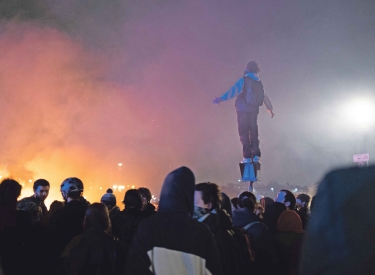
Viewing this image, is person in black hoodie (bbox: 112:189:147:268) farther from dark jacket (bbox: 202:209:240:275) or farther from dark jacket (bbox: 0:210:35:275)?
dark jacket (bbox: 202:209:240:275)

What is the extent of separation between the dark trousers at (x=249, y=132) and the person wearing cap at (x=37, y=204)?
8142 millimetres

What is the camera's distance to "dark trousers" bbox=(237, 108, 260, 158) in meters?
13.1

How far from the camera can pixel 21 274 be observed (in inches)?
164

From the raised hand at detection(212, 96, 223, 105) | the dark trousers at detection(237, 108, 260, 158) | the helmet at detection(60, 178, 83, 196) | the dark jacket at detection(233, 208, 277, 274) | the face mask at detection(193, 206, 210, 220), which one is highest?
the raised hand at detection(212, 96, 223, 105)

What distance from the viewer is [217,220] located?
3908mm

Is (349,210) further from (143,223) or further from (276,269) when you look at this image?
(276,269)

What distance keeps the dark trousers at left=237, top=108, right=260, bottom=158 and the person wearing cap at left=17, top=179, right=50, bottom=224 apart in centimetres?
814

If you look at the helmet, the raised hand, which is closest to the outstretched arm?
the raised hand

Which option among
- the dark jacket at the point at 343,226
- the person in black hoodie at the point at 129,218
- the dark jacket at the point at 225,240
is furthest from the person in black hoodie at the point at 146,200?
the dark jacket at the point at 343,226

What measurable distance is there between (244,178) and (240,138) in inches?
59.0

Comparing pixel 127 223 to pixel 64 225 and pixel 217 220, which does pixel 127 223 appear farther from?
pixel 217 220

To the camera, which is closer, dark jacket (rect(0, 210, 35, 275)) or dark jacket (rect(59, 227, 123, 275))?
dark jacket (rect(59, 227, 123, 275))

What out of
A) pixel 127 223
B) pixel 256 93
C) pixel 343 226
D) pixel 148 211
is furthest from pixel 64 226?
pixel 256 93

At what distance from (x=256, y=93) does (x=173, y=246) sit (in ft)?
36.0
